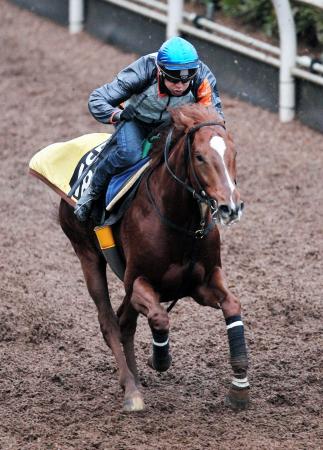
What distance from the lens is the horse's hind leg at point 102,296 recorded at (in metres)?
6.42

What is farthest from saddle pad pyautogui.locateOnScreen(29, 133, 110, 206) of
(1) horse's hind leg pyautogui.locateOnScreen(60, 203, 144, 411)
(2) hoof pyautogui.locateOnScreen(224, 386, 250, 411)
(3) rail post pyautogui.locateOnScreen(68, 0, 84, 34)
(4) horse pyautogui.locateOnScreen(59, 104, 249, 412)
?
(3) rail post pyautogui.locateOnScreen(68, 0, 84, 34)

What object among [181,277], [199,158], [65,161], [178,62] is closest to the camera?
[199,158]

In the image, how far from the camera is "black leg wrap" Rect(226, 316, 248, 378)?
5.95 m

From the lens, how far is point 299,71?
10758 mm

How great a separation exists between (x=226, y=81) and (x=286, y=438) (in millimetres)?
6596

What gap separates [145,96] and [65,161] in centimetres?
122

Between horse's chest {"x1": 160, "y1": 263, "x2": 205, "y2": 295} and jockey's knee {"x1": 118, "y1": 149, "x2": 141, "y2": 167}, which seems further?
jockey's knee {"x1": 118, "y1": 149, "x2": 141, "y2": 167}

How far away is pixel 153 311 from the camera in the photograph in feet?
19.6

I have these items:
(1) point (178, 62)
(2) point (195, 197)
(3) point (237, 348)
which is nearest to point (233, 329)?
(3) point (237, 348)

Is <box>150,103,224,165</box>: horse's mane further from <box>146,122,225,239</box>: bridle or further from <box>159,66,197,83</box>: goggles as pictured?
<box>159,66,197,83</box>: goggles

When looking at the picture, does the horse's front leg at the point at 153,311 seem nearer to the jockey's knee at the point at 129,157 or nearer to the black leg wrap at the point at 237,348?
the black leg wrap at the point at 237,348

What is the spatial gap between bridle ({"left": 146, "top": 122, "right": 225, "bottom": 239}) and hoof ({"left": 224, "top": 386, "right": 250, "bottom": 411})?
89 centimetres

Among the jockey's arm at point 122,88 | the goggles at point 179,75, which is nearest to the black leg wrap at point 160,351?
the jockey's arm at point 122,88

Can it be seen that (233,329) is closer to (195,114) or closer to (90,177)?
(195,114)
